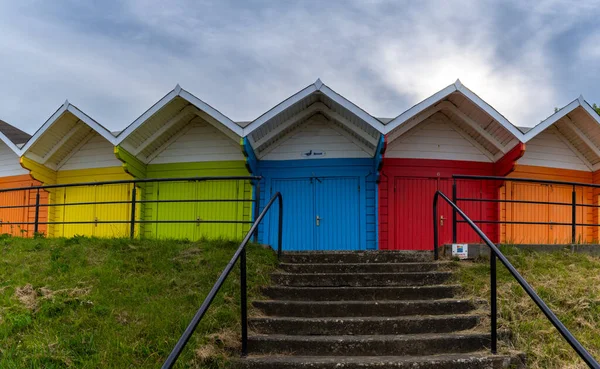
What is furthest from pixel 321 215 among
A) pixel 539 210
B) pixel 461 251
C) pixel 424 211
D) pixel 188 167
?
pixel 539 210

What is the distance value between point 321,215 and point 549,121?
5376 millimetres

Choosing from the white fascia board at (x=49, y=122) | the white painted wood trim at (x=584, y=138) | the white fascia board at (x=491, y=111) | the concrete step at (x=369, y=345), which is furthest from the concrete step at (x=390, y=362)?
the white fascia board at (x=49, y=122)

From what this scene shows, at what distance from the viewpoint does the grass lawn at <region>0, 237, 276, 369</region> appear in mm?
4262

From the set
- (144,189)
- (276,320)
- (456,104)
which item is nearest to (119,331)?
(276,320)

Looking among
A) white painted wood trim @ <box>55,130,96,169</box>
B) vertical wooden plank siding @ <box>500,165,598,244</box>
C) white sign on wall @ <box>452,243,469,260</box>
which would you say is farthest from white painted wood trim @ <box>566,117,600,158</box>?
white painted wood trim @ <box>55,130,96,169</box>

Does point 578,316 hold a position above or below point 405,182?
below

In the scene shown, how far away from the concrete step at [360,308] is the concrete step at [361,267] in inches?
41.0

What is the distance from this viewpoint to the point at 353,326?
4980 mm

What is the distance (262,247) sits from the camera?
7.04 meters

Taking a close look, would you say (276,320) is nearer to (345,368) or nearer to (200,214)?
(345,368)

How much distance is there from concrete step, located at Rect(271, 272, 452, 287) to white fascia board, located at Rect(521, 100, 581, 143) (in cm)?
502

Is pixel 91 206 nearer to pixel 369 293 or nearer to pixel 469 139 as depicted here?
pixel 369 293

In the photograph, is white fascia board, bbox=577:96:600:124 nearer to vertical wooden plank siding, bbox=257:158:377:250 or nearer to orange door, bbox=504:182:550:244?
orange door, bbox=504:182:550:244

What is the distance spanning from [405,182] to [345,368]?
671 centimetres
